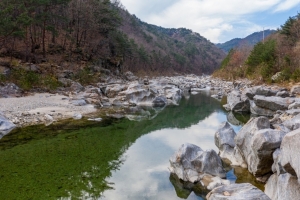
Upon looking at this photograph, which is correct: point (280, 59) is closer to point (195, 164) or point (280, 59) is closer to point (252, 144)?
point (252, 144)

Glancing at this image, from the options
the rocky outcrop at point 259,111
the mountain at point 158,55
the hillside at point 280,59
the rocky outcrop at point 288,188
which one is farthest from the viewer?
the mountain at point 158,55

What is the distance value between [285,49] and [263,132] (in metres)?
24.9

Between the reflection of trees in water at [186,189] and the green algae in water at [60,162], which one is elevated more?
the green algae in water at [60,162]

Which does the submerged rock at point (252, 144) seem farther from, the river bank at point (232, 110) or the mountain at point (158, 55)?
the mountain at point (158, 55)

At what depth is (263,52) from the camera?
30703mm

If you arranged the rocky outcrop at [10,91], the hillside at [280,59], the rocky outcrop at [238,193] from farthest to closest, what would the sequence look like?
the hillside at [280,59] < the rocky outcrop at [10,91] < the rocky outcrop at [238,193]

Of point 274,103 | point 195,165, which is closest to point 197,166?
point 195,165

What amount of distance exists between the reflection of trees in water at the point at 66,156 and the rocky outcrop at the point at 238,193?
333cm

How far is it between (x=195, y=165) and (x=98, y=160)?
3558 millimetres

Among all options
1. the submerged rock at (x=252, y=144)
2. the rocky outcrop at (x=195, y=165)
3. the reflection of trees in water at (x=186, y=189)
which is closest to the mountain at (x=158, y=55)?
the submerged rock at (x=252, y=144)

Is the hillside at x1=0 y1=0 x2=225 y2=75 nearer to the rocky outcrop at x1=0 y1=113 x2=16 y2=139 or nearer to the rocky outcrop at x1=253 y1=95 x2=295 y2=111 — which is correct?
the rocky outcrop at x1=0 y1=113 x2=16 y2=139

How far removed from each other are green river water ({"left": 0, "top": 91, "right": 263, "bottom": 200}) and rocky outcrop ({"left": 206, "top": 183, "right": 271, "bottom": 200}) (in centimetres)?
173

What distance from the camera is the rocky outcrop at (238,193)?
430 cm

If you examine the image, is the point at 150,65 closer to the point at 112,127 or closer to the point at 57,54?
the point at 57,54
